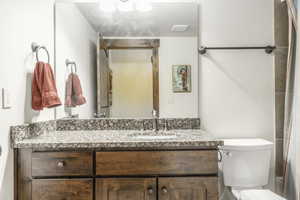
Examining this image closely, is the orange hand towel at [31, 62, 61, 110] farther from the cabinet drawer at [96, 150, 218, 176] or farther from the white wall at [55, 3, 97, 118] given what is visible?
the cabinet drawer at [96, 150, 218, 176]

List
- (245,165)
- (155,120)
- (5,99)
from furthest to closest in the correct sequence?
1. (155,120)
2. (245,165)
3. (5,99)

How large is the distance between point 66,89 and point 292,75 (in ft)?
6.01

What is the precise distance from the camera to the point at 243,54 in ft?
7.63

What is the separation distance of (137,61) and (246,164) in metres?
1.16

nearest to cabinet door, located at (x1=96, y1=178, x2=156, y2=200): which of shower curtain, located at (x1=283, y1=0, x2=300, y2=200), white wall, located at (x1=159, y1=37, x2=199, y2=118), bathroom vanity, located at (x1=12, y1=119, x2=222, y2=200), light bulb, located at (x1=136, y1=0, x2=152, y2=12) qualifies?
bathroom vanity, located at (x1=12, y1=119, x2=222, y2=200)

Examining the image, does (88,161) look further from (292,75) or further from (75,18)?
(292,75)

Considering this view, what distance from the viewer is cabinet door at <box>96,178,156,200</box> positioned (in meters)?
1.67

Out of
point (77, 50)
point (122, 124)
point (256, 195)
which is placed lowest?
point (256, 195)

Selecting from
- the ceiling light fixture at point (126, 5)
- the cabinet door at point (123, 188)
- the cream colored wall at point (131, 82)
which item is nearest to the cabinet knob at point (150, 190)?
the cabinet door at point (123, 188)

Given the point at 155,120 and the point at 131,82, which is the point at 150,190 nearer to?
the point at 155,120

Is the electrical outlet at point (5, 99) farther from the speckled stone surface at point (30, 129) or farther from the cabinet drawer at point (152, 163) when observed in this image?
the cabinet drawer at point (152, 163)

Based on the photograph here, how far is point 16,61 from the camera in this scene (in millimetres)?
1759

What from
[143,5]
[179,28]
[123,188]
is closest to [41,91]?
[123,188]

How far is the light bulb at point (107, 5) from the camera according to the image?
2341mm
